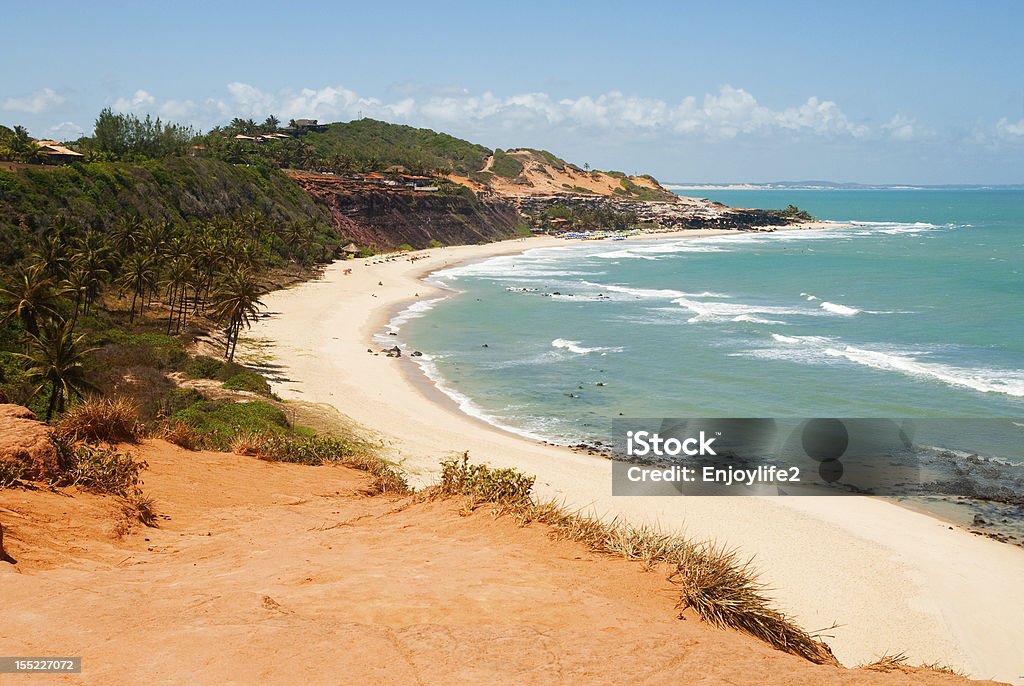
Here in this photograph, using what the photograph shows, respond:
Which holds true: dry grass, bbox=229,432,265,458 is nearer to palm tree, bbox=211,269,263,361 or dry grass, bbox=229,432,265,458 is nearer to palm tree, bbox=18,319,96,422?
palm tree, bbox=18,319,96,422

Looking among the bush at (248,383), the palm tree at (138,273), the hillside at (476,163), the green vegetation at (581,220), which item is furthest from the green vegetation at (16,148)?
the green vegetation at (581,220)

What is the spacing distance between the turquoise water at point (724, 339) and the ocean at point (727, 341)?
0.45ft

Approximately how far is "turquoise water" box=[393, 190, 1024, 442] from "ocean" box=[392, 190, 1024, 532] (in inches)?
5.4

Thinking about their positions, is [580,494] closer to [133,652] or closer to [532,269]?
[133,652]

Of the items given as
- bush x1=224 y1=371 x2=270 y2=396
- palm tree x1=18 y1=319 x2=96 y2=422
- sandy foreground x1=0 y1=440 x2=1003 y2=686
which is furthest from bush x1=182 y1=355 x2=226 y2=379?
sandy foreground x1=0 y1=440 x2=1003 y2=686

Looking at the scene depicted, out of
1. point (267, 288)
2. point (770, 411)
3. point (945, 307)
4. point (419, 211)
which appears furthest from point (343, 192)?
point (770, 411)

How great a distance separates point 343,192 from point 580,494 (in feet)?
291

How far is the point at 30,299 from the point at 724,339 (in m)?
37.6

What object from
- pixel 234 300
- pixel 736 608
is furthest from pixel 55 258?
pixel 736 608

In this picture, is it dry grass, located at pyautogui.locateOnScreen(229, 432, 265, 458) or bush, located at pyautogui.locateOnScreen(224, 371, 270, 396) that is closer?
dry grass, located at pyautogui.locateOnScreen(229, 432, 265, 458)

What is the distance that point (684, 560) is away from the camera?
10320mm

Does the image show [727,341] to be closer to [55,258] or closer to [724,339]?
[724,339]

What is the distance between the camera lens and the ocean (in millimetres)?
34875

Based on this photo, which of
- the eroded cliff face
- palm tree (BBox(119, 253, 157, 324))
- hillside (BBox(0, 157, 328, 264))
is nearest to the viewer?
palm tree (BBox(119, 253, 157, 324))
